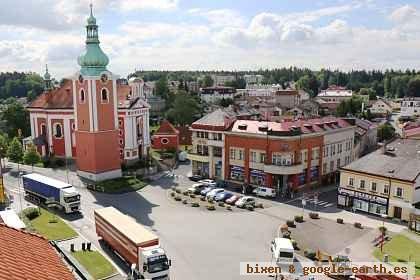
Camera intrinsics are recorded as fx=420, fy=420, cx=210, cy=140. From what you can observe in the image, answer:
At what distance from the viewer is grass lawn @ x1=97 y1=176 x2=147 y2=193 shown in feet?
174

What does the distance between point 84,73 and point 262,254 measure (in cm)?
3641

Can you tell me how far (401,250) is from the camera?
34312 millimetres

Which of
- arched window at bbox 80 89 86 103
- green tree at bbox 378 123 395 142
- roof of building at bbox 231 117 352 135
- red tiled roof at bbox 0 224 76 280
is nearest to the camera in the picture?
red tiled roof at bbox 0 224 76 280

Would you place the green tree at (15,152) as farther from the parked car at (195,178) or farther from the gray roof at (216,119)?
the gray roof at (216,119)

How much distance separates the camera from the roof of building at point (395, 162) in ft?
141

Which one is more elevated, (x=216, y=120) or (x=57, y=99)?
(x=57, y=99)

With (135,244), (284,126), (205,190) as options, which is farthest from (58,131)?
(135,244)

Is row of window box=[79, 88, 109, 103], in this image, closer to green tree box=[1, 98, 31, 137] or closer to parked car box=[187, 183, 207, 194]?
parked car box=[187, 183, 207, 194]

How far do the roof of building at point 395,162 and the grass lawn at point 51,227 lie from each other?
29.6 meters

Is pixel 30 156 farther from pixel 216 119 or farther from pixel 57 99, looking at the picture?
pixel 216 119

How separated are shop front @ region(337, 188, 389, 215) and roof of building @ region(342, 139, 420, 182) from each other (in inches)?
99.0

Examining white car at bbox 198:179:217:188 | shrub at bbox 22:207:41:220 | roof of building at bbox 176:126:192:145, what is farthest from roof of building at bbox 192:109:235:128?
roof of building at bbox 176:126:192:145

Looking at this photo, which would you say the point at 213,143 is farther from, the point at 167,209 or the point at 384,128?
the point at 384,128

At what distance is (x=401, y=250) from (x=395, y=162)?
1355 centimetres
